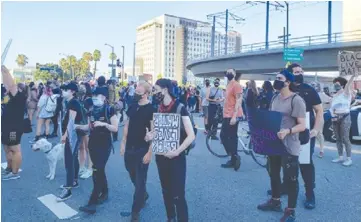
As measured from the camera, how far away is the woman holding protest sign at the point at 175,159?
12.0 ft

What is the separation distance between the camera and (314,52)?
3095 centimetres

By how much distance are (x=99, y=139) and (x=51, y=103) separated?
21.2 feet

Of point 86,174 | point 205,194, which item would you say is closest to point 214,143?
point 205,194

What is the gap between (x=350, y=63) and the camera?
9.41 meters

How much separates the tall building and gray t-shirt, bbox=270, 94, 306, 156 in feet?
354

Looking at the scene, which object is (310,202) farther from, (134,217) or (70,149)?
(70,149)

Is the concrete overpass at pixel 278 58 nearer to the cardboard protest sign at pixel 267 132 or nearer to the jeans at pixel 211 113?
the jeans at pixel 211 113

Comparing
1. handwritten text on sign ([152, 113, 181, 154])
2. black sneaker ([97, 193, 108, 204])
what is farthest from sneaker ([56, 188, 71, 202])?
handwritten text on sign ([152, 113, 181, 154])

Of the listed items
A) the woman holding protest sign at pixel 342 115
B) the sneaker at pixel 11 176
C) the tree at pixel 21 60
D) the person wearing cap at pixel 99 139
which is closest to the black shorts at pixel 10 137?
the sneaker at pixel 11 176

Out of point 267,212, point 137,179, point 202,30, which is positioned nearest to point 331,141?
point 267,212

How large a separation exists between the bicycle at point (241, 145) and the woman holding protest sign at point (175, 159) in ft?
11.3

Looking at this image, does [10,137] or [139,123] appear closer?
[139,123]

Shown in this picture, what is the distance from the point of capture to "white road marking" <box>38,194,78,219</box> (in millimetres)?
4422

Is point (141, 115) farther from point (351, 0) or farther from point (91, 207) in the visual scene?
point (351, 0)
